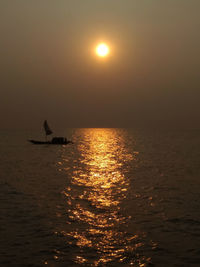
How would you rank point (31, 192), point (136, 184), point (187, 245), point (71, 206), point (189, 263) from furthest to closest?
point (136, 184), point (31, 192), point (71, 206), point (187, 245), point (189, 263)

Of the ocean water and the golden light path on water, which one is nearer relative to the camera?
the ocean water

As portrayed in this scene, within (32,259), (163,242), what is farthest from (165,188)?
(32,259)

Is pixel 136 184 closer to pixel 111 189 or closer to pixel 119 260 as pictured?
pixel 111 189

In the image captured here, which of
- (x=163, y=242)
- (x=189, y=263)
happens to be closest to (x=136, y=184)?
(x=163, y=242)

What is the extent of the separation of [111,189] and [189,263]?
17447 mm

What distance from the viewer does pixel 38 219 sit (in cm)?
1950

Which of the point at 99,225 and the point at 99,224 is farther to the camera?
the point at 99,224

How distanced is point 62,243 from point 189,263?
6155mm

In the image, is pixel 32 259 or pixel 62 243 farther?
pixel 62 243

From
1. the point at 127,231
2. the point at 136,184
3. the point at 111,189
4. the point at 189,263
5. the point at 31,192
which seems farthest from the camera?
the point at 136,184

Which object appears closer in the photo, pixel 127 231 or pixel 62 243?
pixel 62 243

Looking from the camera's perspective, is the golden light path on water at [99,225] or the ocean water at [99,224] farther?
the golden light path on water at [99,225]

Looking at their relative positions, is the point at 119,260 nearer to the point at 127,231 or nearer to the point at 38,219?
the point at 127,231

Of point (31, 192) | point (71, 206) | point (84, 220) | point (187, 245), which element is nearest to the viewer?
point (187, 245)
